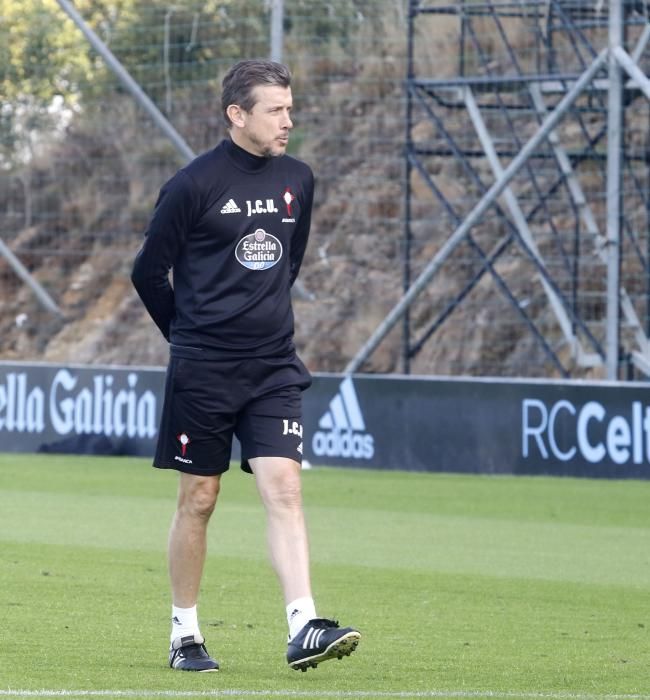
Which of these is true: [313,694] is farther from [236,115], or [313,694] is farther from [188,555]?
[236,115]

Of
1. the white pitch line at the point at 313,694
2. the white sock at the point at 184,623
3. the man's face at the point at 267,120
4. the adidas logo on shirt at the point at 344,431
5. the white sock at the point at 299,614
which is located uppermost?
the man's face at the point at 267,120

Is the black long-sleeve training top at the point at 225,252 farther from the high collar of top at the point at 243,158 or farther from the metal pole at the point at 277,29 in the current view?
the metal pole at the point at 277,29

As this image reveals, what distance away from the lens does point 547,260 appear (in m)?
22.7

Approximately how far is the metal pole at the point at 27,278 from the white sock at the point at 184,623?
17.2 meters

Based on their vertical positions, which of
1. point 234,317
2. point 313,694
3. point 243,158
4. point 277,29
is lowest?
point 313,694

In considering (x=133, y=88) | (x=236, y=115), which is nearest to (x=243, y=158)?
(x=236, y=115)

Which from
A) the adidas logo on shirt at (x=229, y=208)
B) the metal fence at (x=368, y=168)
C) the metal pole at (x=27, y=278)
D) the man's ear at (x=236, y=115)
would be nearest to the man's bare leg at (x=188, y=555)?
the adidas logo on shirt at (x=229, y=208)

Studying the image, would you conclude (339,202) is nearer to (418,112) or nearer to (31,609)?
(418,112)

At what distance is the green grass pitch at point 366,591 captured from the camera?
616cm

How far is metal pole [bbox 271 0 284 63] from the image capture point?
1888 cm

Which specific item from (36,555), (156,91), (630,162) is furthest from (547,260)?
(36,555)

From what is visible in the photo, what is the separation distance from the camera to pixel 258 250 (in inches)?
251

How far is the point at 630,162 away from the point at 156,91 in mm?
6506

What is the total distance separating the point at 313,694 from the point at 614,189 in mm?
11922
